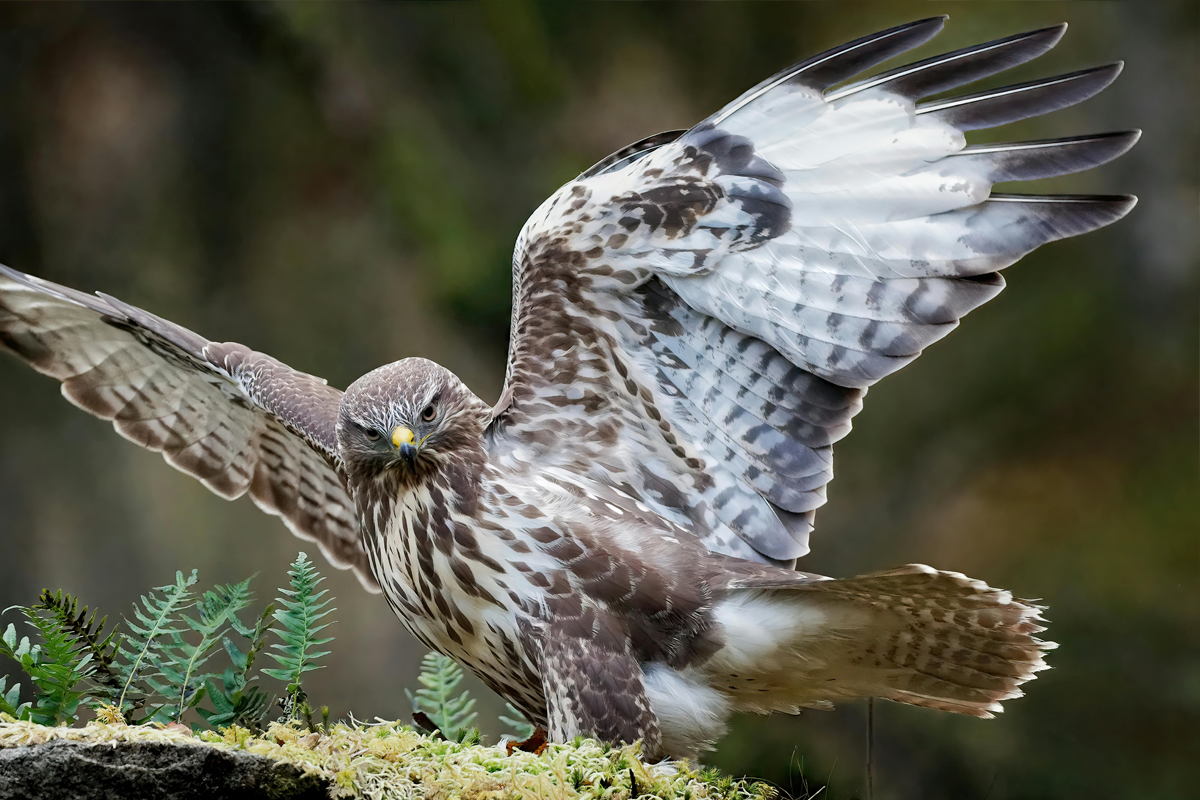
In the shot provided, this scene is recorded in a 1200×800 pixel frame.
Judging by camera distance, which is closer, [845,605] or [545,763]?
[545,763]

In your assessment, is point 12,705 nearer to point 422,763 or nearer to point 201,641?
point 201,641

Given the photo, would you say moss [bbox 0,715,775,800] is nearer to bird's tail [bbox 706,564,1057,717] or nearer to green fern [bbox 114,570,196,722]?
green fern [bbox 114,570,196,722]

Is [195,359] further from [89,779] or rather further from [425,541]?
[89,779]

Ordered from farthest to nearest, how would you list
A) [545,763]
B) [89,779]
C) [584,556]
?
[584,556], [545,763], [89,779]

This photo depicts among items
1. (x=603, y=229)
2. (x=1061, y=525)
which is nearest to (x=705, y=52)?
(x=1061, y=525)

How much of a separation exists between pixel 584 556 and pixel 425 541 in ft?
1.24

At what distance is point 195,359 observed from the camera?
112 inches

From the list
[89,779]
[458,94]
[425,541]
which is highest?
[458,94]

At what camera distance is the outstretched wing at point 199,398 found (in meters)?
2.77

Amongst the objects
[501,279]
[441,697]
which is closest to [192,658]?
[441,697]

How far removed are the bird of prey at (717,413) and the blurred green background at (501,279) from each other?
2698mm

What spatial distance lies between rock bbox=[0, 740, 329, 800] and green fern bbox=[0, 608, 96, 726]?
15.8 inches

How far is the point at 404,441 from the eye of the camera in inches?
88.4

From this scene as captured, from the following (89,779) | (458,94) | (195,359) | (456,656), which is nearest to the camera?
(89,779)
